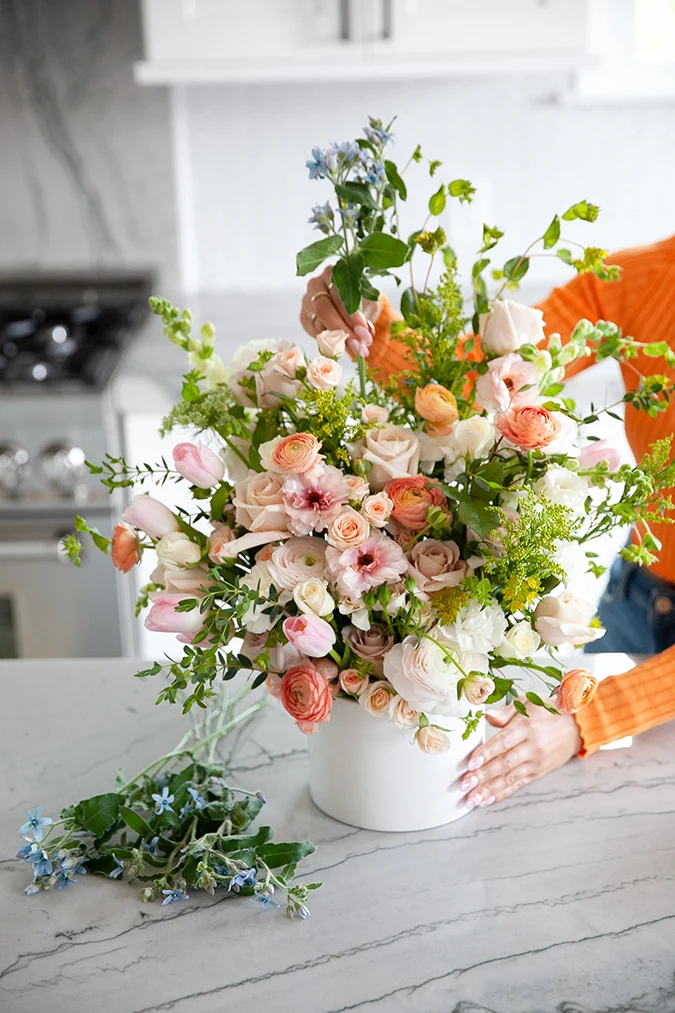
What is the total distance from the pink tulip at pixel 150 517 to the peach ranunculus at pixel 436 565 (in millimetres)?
185

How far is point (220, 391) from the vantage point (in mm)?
806

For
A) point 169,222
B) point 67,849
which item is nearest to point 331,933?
point 67,849

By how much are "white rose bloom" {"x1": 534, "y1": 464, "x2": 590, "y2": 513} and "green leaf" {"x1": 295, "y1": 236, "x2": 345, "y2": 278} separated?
0.72ft

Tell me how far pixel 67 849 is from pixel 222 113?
2.14 m

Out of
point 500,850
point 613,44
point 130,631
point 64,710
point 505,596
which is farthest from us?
point 613,44

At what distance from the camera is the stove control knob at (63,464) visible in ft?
6.62

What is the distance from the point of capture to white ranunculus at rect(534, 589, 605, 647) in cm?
73

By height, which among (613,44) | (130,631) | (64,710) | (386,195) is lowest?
(130,631)

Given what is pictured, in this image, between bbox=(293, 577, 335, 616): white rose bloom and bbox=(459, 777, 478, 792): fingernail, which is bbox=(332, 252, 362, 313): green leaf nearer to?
bbox=(293, 577, 335, 616): white rose bloom

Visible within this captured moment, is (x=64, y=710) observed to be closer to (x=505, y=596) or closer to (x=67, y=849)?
(x=67, y=849)

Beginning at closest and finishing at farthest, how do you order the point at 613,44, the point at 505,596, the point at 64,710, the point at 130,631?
the point at 505,596 < the point at 64,710 < the point at 130,631 < the point at 613,44

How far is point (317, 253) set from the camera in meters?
0.73

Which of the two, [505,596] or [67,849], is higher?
[505,596]

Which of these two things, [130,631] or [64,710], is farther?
[130,631]
